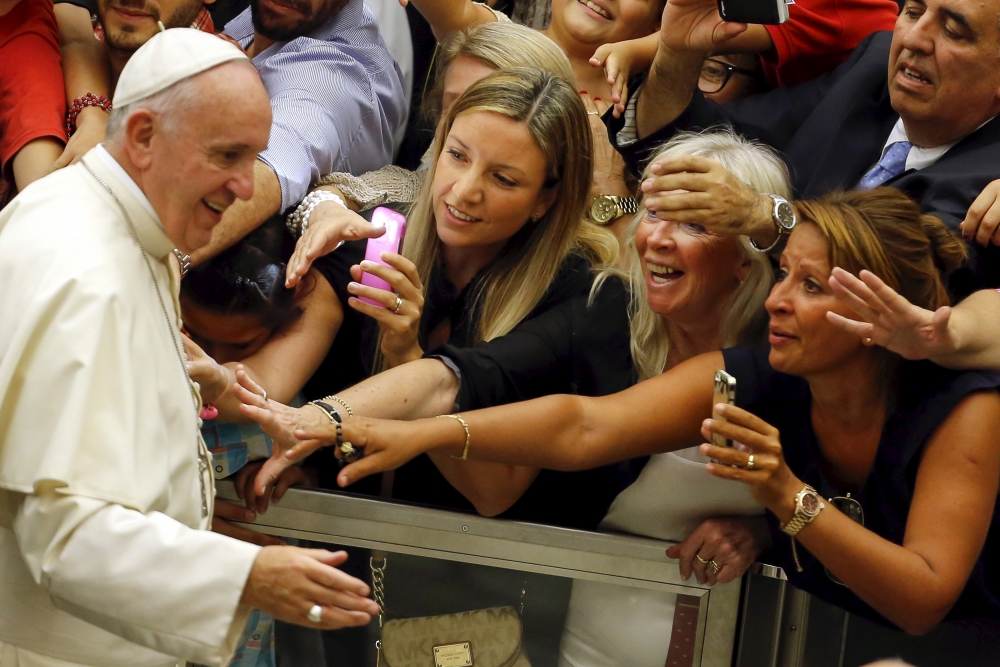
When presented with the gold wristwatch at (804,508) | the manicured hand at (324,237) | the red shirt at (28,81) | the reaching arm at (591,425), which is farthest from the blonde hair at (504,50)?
the gold wristwatch at (804,508)

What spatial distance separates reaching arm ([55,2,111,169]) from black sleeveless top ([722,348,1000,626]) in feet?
5.54

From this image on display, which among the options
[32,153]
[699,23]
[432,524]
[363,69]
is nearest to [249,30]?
[363,69]

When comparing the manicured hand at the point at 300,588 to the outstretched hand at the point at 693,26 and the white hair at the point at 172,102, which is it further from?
the outstretched hand at the point at 693,26

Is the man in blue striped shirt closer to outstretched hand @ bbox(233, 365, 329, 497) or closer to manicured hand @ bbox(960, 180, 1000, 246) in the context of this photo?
outstretched hand @ bbox(233, 365, 329, 497)

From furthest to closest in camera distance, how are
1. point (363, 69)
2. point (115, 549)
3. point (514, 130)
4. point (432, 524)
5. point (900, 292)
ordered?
point (363, 69)
point (514, 130)
point (432, 524)
point (900, 292)
point (115, 549)

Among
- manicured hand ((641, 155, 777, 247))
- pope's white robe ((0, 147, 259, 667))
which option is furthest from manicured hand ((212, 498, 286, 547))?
manicured hand ((641, 155, 777, 247))

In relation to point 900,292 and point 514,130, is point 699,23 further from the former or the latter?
point 900,292

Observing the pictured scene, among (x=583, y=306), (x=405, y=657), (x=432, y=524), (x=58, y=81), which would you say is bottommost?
(x=405, y=657)

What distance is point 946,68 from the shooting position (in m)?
2.81

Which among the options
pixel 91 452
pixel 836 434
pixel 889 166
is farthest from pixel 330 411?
pixel 889 166

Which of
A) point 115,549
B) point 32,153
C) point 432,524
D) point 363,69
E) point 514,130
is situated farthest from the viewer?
point 363,69

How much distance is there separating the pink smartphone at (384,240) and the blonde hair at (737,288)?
0.49m

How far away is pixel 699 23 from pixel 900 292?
96cm

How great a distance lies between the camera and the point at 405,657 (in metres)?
2.61
